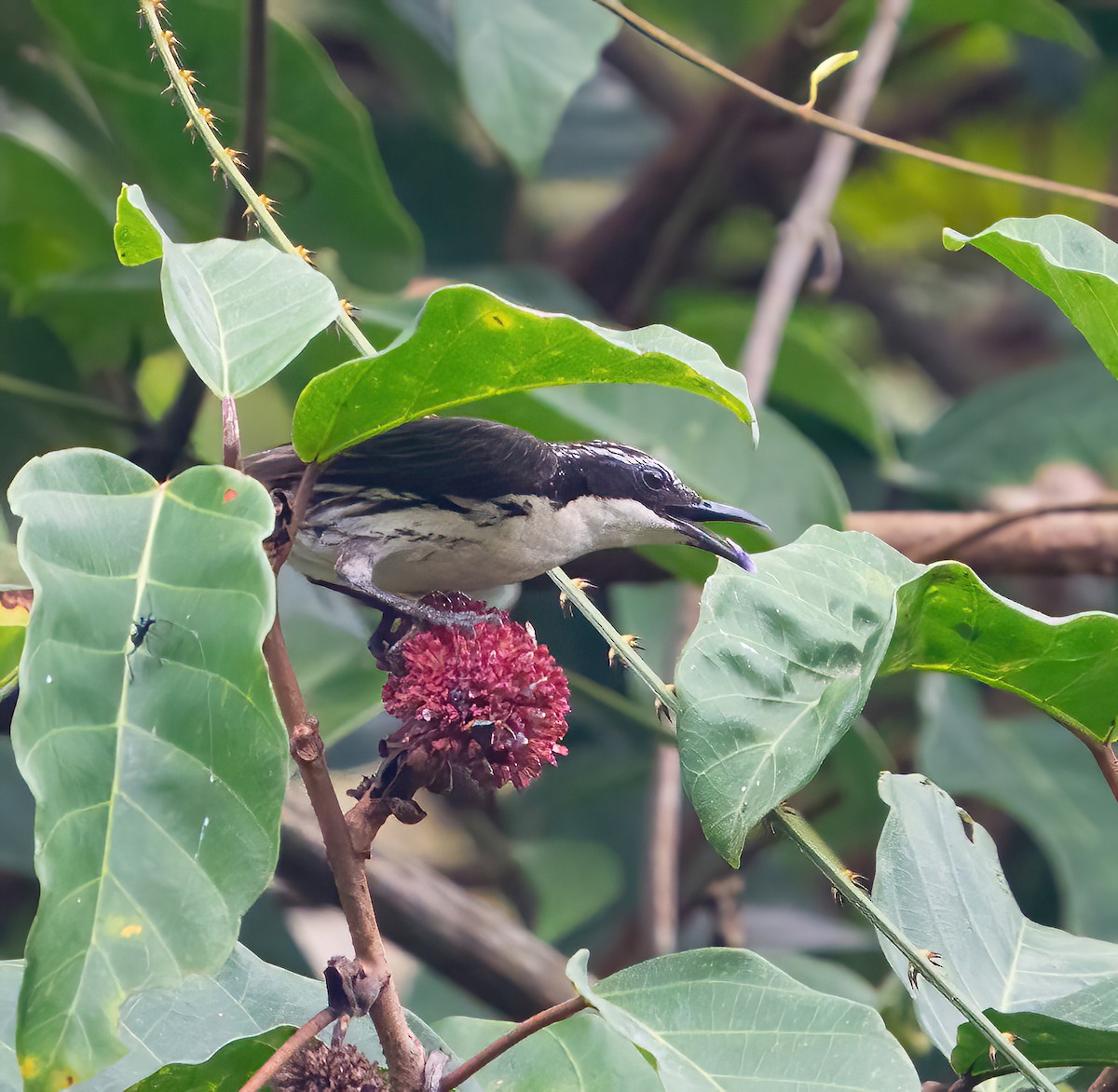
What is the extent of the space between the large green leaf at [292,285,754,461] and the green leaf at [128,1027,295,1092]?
0.42 m

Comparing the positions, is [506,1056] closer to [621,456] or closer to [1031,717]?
[621,456]

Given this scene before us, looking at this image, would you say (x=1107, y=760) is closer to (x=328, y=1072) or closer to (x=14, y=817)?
(x=328, y=1072)

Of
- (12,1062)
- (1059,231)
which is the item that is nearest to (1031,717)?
(1059,231)

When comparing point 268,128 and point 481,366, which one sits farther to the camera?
point 268,128

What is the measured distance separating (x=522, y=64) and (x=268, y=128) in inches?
18.9

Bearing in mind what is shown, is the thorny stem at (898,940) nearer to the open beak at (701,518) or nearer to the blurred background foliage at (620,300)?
the open beak at (701,518)

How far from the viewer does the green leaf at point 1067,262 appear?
0.97 metres

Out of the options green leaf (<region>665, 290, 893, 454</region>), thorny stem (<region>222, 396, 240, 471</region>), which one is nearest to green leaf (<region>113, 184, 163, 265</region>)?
thorny stem (<region>222, 396, 240, 471</region>)

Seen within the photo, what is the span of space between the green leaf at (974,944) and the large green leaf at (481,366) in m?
0.47

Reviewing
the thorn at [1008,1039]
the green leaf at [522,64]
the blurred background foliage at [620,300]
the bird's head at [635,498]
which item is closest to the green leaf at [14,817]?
the blurred background foliage at [620,300]

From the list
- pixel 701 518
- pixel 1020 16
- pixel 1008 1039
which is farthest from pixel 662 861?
pixel 1020 16

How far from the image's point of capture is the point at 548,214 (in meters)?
3.33

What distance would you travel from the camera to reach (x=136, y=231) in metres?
0.84

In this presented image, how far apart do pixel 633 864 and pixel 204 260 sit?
6.39ft
